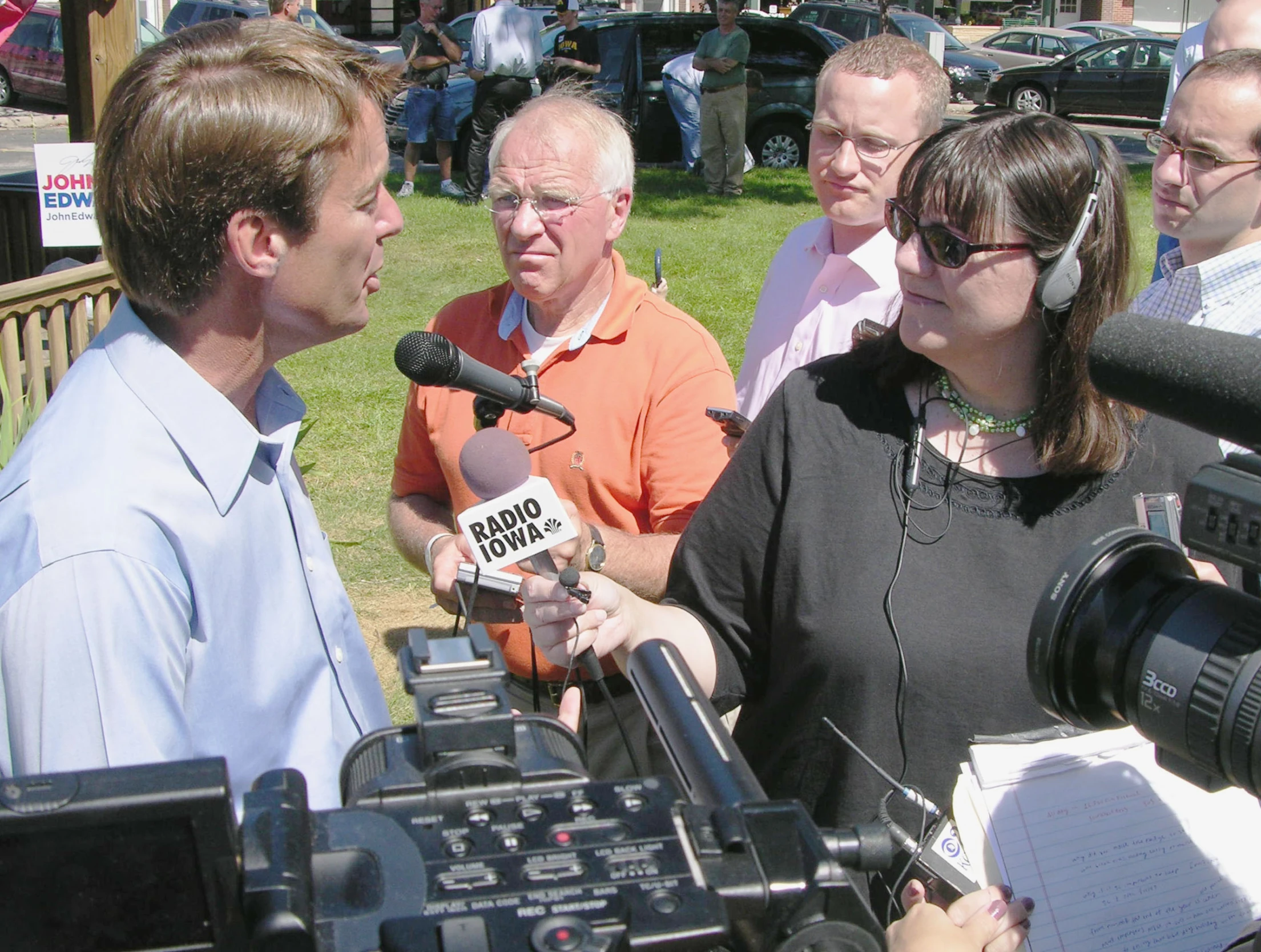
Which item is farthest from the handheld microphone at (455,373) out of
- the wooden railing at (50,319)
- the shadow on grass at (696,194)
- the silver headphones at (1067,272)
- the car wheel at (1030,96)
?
the car wheel at (1030,96)

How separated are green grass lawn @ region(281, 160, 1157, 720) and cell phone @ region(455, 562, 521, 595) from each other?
4.34 ft

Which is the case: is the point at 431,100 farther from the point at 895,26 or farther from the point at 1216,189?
the point at 1216,189

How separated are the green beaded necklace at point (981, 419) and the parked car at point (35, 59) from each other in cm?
2105

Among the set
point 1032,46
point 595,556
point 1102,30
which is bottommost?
point 595,556

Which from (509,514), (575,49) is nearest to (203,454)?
(509,514)

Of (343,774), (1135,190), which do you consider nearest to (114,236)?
(343,774)

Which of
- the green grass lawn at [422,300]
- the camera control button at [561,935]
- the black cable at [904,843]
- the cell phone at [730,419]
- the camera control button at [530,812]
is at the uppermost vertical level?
the camera control button at [530,812]

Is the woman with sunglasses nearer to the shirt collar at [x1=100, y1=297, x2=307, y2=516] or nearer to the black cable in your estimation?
the black cable

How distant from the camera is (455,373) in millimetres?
2238

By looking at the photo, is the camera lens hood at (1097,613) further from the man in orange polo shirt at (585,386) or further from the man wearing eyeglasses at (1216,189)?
the man wearing eyeglasses at (1216,189)

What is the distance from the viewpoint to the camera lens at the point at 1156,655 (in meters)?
1.12

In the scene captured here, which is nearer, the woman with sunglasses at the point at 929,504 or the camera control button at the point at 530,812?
the camera control button at the point at 530,812

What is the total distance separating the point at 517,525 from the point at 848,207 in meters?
1.76

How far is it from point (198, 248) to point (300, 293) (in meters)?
0.18
